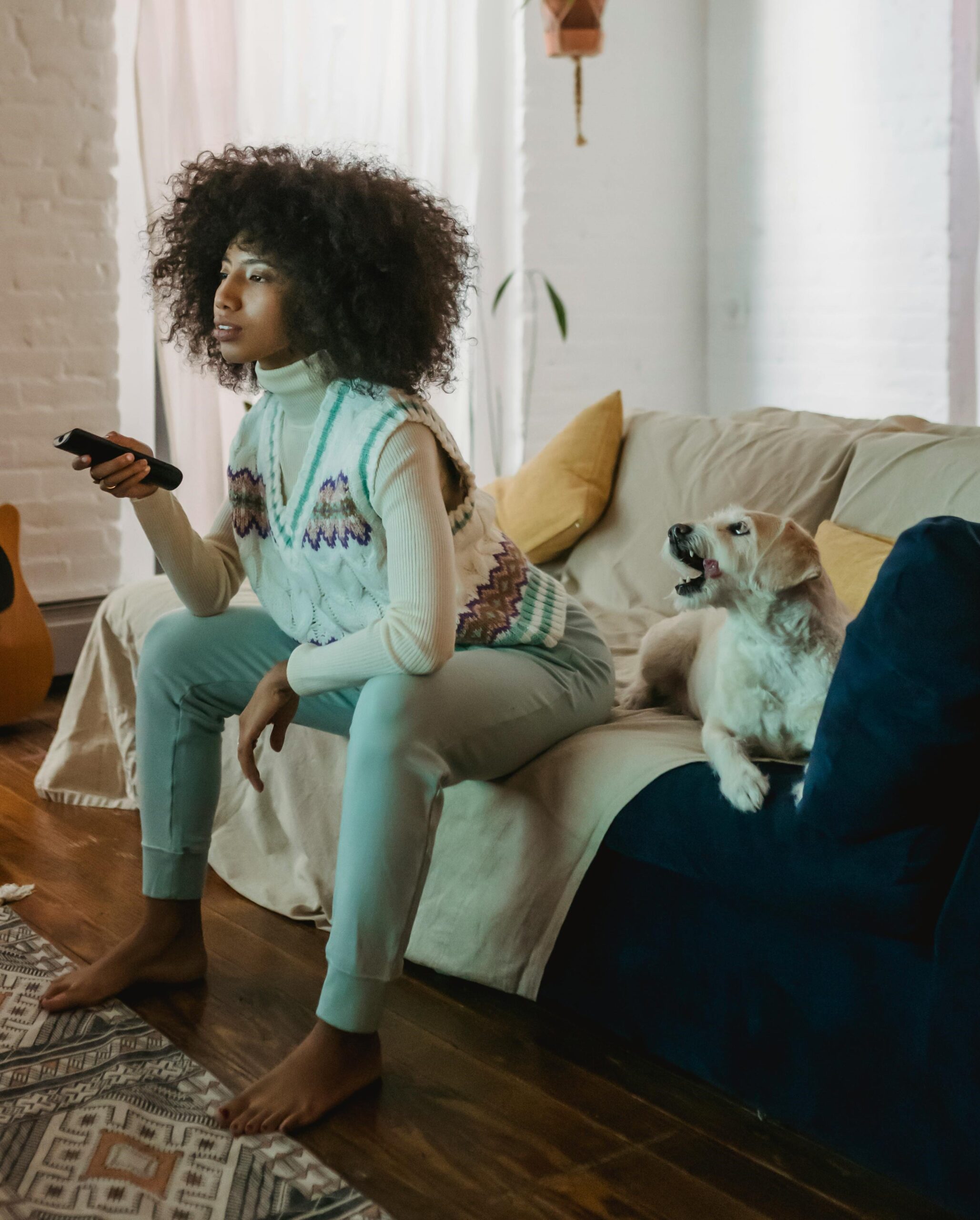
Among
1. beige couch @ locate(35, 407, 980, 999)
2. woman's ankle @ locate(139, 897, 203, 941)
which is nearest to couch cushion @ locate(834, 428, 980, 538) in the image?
beige couch @ locate(35, 407, 980, 999)

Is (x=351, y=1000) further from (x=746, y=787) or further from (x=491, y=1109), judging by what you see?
(x=746, y=787)

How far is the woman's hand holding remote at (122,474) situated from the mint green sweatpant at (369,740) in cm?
23

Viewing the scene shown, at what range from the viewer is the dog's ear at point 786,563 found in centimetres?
149

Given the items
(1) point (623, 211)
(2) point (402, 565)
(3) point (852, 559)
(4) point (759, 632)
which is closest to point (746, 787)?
(4) point (759, 632)

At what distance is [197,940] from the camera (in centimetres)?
181

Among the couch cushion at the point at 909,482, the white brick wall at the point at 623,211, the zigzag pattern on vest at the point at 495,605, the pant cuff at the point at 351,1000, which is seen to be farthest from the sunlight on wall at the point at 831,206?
the pant cuff at the point at 351,1000

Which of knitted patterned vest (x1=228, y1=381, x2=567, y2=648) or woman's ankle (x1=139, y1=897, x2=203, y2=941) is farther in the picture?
woman's ankle (x1=139, y1=897, x2=203, y2=941)

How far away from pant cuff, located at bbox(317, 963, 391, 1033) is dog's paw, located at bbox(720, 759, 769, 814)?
17.6 inches

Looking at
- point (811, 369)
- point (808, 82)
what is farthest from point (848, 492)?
point (808, 82)

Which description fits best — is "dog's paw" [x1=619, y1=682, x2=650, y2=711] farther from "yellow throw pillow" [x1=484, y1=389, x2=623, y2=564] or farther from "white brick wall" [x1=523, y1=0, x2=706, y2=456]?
"white brick wall" [x1=523, y1=0, x2=706, y2=456]

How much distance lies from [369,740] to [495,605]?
0.31m

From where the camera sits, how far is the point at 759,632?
5.09 feet

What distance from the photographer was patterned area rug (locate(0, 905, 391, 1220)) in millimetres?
1309

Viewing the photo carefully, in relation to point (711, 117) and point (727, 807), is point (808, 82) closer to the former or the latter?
point (711, 117)
